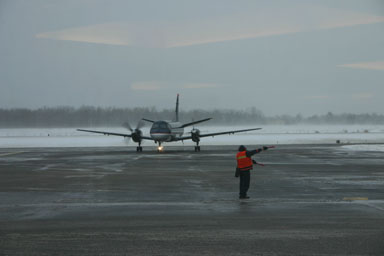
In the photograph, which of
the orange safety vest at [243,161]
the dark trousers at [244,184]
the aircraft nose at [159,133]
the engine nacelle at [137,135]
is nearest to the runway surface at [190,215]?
the dark trousers at [244,184]

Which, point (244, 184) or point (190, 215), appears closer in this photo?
point (190, 215)

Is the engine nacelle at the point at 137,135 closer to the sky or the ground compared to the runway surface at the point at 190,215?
closer to the sky

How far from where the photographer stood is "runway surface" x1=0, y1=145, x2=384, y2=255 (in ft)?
26.4

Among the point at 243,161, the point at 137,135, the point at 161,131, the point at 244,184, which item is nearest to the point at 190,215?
the point at 244,184

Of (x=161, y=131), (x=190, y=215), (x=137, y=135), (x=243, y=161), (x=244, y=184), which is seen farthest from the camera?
(x=137, y=135)

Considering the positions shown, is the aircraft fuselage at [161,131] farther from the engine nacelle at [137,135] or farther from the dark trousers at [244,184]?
the dark trousers at [244,184]

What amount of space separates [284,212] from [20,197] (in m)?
8.04

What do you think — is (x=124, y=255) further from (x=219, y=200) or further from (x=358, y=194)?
(x=358, y=194)

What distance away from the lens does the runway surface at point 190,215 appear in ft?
26.4

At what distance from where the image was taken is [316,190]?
16.2 m

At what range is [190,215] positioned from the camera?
11297 mm

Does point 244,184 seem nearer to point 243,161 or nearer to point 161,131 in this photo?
point 243,161

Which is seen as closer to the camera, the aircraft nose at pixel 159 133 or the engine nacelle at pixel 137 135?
the aircraft nose at pixel 159 133

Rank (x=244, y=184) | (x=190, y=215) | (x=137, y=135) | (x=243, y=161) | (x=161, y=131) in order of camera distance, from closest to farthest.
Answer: (x=190, y=215) < (x=244, y=184) < (x=243, y=161) < (x=161, y=131) < (x=137, y=135)
